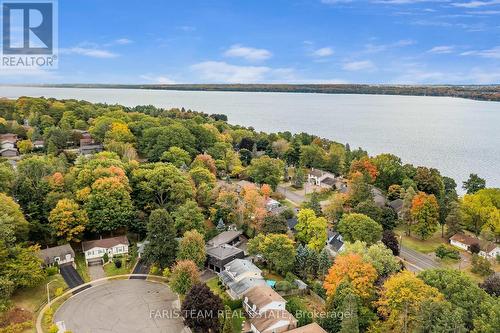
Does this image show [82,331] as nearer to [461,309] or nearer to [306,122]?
[461,309]

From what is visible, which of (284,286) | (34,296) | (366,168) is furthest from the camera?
(366,168)

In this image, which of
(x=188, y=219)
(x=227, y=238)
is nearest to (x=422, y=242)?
(x=227, y=238)

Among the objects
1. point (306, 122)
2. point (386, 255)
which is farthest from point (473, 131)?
point (386, 255)

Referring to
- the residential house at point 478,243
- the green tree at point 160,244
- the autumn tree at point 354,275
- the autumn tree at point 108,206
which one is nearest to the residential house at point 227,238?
the green tree at point 160,244

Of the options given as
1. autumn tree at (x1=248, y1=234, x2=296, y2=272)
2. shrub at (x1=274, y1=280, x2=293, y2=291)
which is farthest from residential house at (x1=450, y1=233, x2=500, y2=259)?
shrub at (x1=274, y1=280, x2=293, y2=291)

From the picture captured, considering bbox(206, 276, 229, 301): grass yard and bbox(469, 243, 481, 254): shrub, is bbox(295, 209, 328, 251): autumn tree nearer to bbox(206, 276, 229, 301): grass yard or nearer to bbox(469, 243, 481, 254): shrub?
bbox(206, 276, 229, 301): grass yard

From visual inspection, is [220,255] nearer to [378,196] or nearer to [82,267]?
[82,267]

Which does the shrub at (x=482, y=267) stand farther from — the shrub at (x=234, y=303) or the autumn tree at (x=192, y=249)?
the autumn tree at (x=192, y=249)
